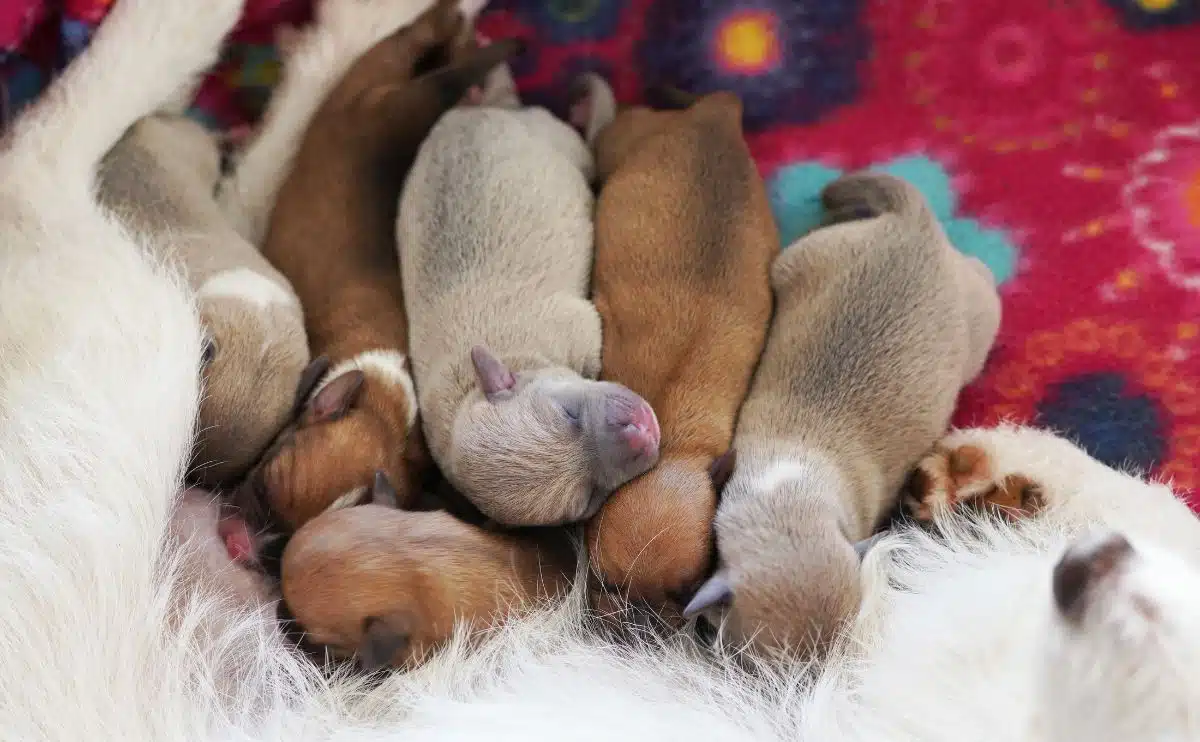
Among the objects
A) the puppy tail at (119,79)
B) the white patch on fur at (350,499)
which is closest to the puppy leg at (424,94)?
the puppy tail at (119,79)

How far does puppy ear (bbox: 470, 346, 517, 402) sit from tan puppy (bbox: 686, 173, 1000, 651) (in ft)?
1.03

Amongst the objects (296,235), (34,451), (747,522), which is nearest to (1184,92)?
(747,522)

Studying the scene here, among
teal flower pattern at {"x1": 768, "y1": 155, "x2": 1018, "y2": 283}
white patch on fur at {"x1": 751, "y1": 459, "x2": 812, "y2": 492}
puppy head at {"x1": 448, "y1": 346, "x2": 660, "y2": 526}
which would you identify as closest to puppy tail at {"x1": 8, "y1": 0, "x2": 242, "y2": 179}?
puppy head at {"x1": 448, "y1": 346, "x2": 660, "y2": 526}

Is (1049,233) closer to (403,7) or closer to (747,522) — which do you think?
(747,522)

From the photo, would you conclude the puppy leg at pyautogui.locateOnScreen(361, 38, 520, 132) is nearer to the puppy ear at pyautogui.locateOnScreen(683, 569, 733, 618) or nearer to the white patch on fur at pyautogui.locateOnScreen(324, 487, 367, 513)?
the white patch on fur at pyautogui.locateOnScreen(324, 487, 367, 513)

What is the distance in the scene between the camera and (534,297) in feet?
4.80

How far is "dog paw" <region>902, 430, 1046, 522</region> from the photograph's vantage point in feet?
4.17

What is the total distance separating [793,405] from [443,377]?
1.55 ft

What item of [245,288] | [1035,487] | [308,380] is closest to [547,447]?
[308,380]

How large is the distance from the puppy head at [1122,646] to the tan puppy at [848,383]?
0.28m

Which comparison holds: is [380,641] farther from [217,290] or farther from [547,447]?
[217,290]

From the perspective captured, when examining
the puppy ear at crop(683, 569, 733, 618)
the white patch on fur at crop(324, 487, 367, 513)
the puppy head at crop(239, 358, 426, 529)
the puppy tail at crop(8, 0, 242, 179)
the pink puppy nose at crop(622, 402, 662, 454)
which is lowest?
the puppy ear at crop(683, 569, 733, 618)

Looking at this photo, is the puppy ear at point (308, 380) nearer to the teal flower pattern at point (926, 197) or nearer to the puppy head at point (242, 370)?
the puppy head at point (242, 370)

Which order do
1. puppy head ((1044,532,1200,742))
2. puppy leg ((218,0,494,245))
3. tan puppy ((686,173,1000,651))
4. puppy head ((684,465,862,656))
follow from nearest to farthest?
puppy head ((1044,532,1200,742)) → puppy head ((684,465,862,656)) → tan puppy ((686,173,1000,651)) → puppy leg ((218,0,494,245))
